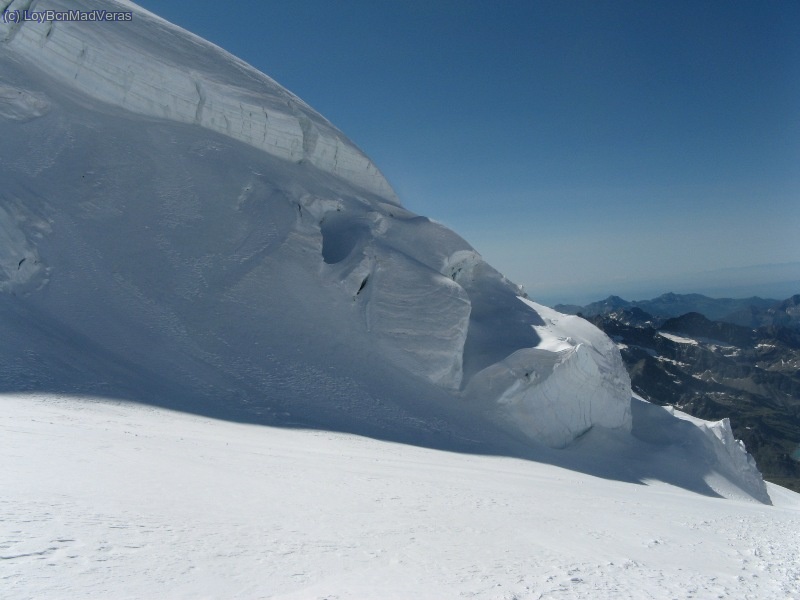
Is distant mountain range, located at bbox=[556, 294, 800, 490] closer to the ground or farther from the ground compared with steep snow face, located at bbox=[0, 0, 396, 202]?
closer to the ground

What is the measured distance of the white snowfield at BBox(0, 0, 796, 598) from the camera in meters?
8.34

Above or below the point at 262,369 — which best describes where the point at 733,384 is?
below

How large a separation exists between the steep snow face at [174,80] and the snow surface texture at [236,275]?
0.10 m

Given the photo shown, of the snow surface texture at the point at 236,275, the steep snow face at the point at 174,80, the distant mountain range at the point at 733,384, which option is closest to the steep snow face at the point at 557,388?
the snow surface texture at the point at 236,275

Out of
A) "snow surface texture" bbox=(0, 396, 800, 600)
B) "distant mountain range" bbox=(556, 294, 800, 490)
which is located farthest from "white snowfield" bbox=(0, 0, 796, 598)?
"distant mountain range" bbox=(556, 294, 800, 490)

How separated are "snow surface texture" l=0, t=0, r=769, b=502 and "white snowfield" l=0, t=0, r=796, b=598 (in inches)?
4.4

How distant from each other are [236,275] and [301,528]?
714 inches

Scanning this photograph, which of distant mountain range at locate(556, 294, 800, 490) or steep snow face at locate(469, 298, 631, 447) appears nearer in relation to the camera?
steep snow face at locate(469, 298, 631, 447)

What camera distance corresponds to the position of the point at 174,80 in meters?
30.3

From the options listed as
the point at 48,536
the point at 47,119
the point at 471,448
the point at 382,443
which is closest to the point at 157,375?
the point at 382,443

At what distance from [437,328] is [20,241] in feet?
57.0

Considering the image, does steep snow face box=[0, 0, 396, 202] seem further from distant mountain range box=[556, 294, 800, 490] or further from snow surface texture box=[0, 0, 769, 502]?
distant mountain range box=[556, 294, 800, 490]

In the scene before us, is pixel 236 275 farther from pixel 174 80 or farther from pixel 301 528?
pixel 301 528

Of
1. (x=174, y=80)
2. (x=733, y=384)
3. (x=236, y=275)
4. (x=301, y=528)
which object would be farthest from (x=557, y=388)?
(x=733, y=384)
